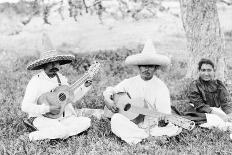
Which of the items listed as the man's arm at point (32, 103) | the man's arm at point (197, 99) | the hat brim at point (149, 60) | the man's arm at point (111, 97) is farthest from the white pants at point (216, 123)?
the man's arm at point (32, 103)

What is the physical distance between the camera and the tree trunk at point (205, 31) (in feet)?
32.3

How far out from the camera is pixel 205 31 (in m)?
9.90

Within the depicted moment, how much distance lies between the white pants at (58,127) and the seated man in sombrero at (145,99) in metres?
0.52

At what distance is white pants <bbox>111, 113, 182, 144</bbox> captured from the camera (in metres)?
6.82

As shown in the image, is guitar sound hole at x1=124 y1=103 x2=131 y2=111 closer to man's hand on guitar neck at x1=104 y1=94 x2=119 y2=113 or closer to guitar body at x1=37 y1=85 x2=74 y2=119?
man's hand on guitar neck at x1=104 y1=94 x2=119 y2=113

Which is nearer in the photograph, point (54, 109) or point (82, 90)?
point (54, 109)

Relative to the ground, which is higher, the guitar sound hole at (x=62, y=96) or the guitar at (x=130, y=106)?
the guitar sound hole at (x=62, y=96)

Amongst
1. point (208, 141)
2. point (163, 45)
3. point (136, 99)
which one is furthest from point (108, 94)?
point (163, 45)

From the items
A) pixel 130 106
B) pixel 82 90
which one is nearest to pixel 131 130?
pixel 130 106

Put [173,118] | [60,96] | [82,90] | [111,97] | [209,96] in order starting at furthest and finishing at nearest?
[209,96], [111,97], [82,90], [60,96], [173,118]

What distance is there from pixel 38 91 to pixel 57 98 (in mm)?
345

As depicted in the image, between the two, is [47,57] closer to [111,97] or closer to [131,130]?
[111,97]

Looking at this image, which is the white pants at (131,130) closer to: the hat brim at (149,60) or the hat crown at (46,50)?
the hat brim at (149,60)

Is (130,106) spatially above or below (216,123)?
above
